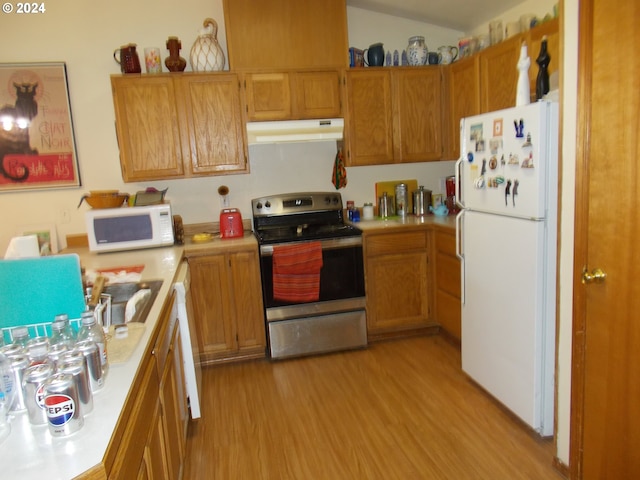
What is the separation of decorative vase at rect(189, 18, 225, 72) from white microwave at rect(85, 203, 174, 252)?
1015mm

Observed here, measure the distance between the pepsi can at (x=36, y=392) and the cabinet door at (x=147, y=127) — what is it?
244 cm

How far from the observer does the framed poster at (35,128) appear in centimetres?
313

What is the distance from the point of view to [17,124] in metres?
3.14

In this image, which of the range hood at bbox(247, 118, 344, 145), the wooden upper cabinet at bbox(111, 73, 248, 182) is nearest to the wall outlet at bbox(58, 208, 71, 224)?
the wooden upper cabinet at bbox(111, 73, 248, 182)

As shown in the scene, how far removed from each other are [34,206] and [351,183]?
243 centimetres

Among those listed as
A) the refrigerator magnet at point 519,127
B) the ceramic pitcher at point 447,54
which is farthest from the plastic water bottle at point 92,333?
the ceramic pitcher at point 447,54

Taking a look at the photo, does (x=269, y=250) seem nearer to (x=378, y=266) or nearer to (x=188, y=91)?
(x=378, y=266)

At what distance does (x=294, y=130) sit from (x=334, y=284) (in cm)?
115

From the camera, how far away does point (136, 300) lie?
1.83 m

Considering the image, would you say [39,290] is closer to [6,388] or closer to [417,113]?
[6,388]

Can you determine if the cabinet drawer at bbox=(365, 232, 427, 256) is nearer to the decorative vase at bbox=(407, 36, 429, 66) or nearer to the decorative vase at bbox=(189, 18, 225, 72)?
the decorative vase at bbox=(407, 36, 429, 66)

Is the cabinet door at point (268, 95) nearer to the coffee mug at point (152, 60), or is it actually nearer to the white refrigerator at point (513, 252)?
the coffee mug at point (152, 60)

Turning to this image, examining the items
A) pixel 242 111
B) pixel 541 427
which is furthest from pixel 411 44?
pixel 541 427

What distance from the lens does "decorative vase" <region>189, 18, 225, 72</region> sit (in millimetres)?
3146
